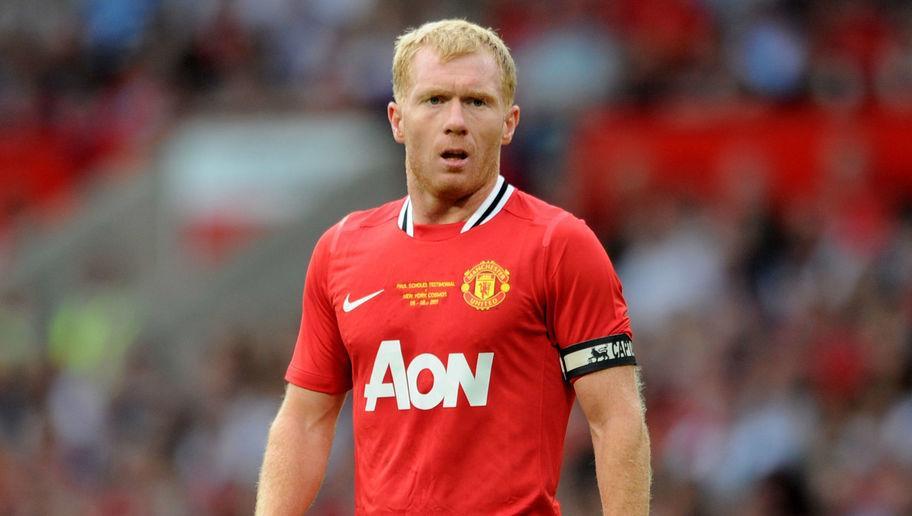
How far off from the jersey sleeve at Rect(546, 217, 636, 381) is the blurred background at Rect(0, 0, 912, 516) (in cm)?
501

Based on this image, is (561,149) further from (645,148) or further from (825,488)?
(825,488)

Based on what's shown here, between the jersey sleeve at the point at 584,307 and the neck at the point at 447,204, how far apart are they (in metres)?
0.29

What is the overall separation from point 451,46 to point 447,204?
45 cm

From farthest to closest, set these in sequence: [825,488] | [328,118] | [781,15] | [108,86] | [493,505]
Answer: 1. [108,86]
2. [328,118]
3. [781,15]
4. [825,488]
5. [493,505]

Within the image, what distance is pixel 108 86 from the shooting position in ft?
56.9

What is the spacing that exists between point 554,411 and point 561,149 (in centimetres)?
839

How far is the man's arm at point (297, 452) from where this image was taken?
4.97 meters

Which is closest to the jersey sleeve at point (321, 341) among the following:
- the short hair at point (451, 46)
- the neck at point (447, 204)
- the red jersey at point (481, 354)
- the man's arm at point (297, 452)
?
the man's arm at point (297, 452)

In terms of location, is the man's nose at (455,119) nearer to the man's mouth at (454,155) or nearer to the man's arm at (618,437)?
the man's mouth at (454,155)

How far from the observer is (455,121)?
468cm

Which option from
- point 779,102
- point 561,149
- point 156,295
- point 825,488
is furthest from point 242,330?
point 825,488

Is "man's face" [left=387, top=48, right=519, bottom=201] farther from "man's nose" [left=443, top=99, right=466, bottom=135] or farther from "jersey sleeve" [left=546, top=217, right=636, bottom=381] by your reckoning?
"jersey sleeve" [left=546, top=217, right=636, bottom=381]

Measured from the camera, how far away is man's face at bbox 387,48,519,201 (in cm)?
471

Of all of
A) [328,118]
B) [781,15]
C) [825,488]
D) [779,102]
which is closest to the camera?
[825,488]
